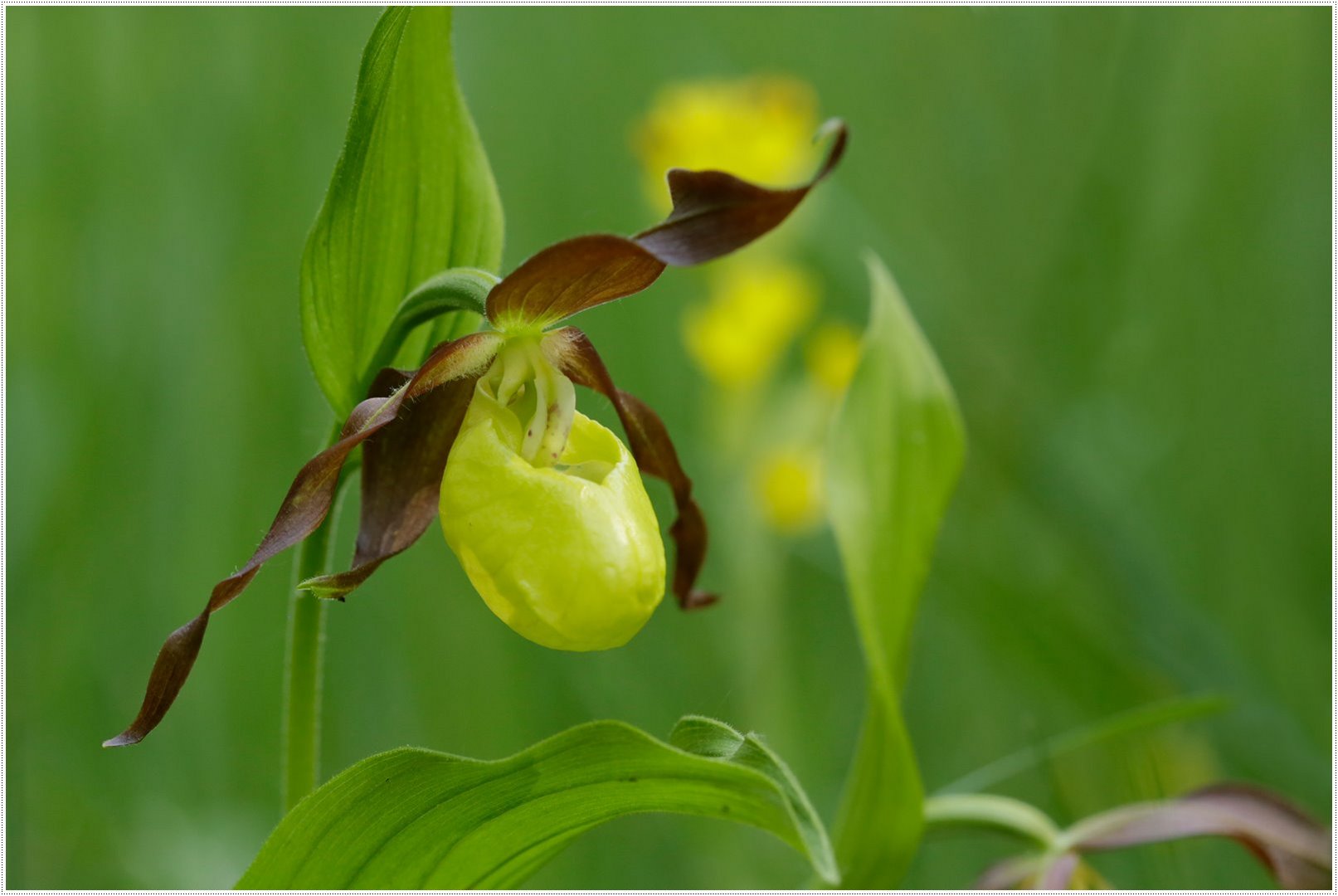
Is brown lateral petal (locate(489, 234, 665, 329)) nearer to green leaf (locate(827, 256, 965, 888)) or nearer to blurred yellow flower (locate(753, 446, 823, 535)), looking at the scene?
green leaf (locate(827, 256, 965, 888))

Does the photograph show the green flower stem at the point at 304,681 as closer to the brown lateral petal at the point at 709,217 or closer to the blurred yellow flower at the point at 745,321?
the brown lateral petal at the point at 709,217

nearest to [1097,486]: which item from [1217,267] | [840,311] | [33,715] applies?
[1217,267]

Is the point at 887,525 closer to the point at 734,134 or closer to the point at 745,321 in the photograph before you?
the point at 745,321

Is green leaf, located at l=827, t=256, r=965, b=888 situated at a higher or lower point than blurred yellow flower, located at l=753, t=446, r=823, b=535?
higher

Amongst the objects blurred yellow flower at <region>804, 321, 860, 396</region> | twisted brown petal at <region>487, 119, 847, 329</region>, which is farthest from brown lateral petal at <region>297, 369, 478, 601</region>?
blurred yellow flower at <region>804, 321, 860, 396</region>

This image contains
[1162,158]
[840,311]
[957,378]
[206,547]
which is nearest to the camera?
[206,547]

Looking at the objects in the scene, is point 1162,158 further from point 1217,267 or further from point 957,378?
point 957,378
